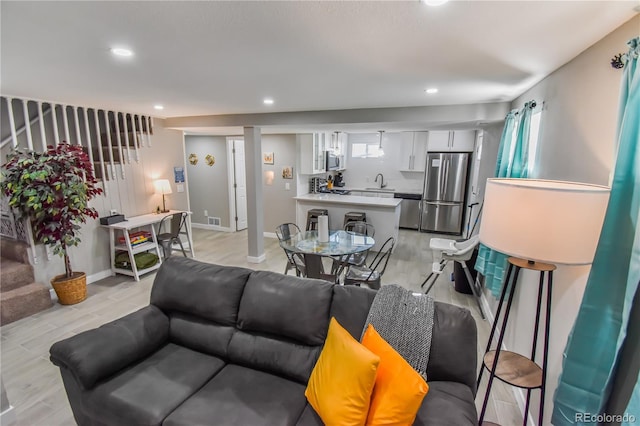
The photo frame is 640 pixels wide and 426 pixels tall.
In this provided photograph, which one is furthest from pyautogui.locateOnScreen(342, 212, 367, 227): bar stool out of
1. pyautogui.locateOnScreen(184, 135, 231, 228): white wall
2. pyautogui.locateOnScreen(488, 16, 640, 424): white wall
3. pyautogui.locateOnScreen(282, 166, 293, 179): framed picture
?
pyautogui.locateOnScreen(488, 16, 640, 424): white wall

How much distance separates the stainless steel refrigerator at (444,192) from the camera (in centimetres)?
656

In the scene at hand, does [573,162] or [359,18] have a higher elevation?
[359,18]

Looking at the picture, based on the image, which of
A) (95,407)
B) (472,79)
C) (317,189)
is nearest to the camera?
(95,407)

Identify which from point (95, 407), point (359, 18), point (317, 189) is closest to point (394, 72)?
point (359, 18)

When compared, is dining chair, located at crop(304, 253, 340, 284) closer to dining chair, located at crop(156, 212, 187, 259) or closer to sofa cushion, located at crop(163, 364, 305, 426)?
sofa cushion, located at crop(163, 364, 305, 426)

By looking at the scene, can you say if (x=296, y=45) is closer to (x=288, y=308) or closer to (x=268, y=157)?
(x=288, y=308)

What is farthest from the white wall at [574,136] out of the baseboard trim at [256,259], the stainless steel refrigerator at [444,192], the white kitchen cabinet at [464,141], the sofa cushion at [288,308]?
the stainless steel refrigerator at [444,192]

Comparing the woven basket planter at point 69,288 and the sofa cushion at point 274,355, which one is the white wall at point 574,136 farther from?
the woven basket planter at point 69,288

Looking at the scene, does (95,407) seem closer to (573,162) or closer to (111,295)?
(111,295)

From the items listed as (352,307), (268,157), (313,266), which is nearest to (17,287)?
(313,266)

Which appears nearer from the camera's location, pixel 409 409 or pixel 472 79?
pixel 409 409

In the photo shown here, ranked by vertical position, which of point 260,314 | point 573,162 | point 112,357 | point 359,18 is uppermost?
point 359,18

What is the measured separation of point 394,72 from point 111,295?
4152mm

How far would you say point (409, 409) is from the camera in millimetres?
1302
